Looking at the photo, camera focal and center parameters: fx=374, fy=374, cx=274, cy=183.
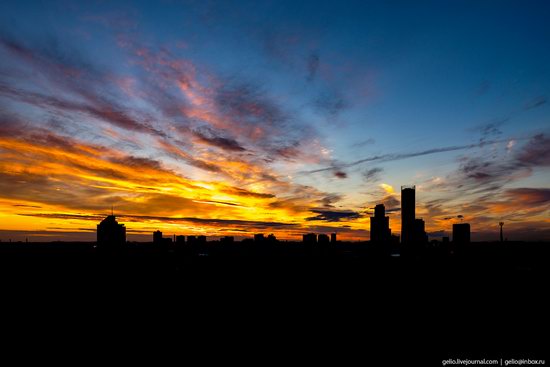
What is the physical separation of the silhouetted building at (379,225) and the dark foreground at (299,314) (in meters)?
34.5

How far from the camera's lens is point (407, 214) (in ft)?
454

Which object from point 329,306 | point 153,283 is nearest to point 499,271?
point 329,306

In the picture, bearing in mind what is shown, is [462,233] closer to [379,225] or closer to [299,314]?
[379,225]

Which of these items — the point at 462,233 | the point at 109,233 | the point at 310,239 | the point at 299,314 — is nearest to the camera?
the point at 299,314

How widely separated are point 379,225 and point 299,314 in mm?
90014

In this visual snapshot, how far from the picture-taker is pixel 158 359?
40500mm

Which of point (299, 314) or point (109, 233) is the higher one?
point (109, 233)

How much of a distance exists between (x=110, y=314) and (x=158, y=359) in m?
24.7

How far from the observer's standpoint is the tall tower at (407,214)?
134750 millimetres

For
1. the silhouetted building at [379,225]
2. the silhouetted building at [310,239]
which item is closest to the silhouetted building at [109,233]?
the silhouetted building at [310,239]

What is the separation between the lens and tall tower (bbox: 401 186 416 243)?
134750mm

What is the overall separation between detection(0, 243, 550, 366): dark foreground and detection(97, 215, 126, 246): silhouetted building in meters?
10.2

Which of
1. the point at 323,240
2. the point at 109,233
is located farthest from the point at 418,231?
the point at 109,233

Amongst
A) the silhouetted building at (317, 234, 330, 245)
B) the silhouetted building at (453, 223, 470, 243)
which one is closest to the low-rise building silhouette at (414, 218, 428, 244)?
the silhouetted building at (453, 223, 470, 243)
